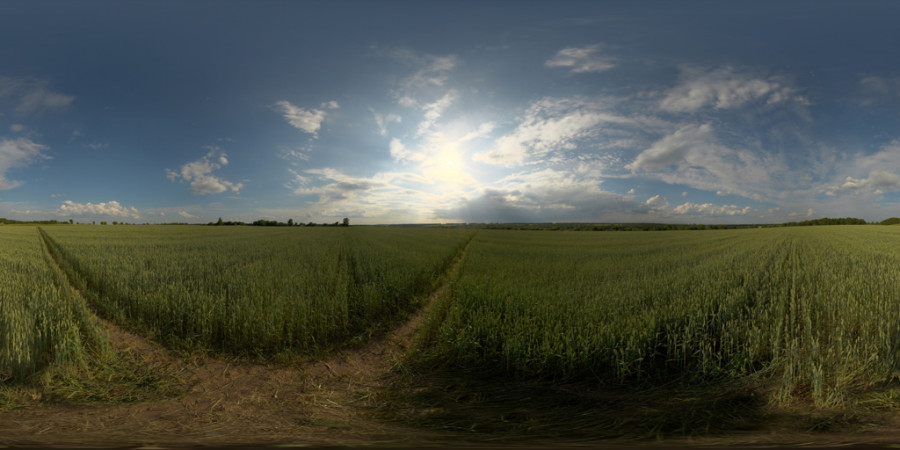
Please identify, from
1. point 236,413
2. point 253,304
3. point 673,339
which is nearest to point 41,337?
point 253,304

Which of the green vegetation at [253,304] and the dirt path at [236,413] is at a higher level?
the green vegetation at [253,304]

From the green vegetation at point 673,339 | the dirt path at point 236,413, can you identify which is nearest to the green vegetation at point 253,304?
the dirt path at point 236,413

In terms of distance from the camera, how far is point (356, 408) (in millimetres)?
4531

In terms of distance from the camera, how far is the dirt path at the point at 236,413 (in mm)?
3731

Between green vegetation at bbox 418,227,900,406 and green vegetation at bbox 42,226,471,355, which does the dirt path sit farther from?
green vegetation at bbox 418,227,900,406

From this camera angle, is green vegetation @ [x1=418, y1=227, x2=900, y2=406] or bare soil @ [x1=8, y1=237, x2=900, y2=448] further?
green vegetation @ [x1=418, y1=227, x2=900, y2=406]

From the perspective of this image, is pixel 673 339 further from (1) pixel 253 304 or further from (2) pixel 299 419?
A: (1) pixel 253 304

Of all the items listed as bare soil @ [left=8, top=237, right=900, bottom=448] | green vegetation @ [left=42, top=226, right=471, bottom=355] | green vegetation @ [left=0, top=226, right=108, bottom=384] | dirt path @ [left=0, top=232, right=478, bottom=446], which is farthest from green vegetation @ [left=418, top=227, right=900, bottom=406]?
green vegetation @ [left=0, top=226, right=108, bottom=384]

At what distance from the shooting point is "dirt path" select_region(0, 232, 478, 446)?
3.73m

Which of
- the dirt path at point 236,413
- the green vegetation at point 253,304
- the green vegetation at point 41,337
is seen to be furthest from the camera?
the green vegetation at point 253,304

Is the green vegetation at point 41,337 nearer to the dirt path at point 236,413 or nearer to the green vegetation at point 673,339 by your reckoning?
the dirt path at point 236,413

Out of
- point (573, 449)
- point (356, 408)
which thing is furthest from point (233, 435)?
point (573, 449)

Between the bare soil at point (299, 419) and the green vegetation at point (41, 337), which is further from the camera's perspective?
the green vegetation at point (41, 337)

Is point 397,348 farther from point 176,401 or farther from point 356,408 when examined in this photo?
point 176,401
